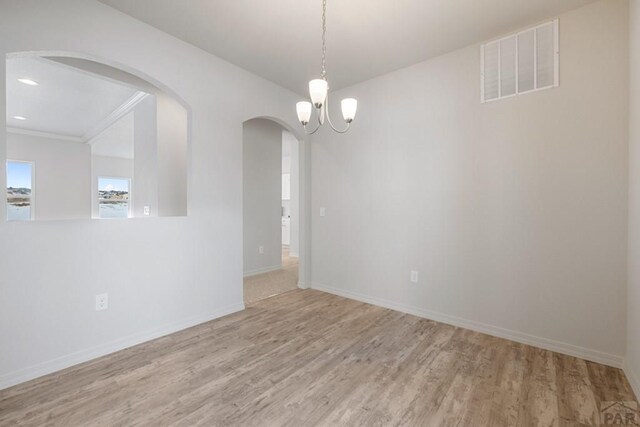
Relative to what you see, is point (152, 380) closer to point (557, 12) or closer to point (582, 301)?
point (582, 301)

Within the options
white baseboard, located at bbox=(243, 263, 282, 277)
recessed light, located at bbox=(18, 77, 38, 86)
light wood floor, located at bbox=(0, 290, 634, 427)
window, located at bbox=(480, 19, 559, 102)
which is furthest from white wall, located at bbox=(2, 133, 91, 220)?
window, located at bbox=(480, 19, 559, 102)

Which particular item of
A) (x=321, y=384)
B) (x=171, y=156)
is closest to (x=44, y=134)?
(x=171, y=156)

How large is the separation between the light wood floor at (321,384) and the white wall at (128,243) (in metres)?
0.23

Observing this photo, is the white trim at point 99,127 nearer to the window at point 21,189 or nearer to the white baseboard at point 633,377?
the window at point 21,189

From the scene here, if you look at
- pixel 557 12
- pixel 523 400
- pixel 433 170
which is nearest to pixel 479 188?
pixel 433 170

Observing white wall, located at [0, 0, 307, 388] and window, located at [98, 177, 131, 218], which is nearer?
white wall, located at [0, 0, 307, 388]

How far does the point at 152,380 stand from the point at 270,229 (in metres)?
3.32

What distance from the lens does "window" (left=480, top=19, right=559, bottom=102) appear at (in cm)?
227

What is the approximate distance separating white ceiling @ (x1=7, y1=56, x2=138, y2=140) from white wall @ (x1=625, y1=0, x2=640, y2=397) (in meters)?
4.42

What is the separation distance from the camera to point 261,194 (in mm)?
4934

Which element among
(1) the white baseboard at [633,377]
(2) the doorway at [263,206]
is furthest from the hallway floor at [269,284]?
(1) the white baseboard at [633,377]

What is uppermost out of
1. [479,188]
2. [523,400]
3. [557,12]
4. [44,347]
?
[557,12]

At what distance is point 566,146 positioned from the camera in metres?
2.21

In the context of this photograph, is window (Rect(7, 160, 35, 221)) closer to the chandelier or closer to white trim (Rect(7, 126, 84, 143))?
white trim (Rect(7, 126, 84, 143))
